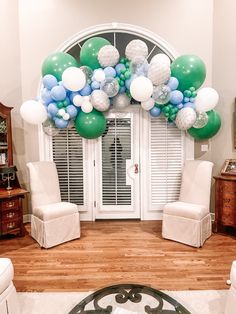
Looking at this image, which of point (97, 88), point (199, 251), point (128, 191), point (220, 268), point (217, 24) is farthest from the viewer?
point (128, 191)

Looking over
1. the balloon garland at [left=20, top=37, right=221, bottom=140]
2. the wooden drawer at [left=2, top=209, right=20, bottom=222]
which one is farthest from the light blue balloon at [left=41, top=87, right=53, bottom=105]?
the wooden drawer at [left=2, top=209, right=20, bottom=222]

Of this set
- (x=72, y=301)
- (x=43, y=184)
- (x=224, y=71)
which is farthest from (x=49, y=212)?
(x=224, y=71)

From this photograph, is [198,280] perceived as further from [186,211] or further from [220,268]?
[186,211]

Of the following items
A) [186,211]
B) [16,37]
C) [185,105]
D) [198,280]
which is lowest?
[198,280]

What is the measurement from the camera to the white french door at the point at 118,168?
424 centimetres

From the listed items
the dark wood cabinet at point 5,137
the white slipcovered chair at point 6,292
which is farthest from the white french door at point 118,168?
the white slipcovered chair at point 6,292

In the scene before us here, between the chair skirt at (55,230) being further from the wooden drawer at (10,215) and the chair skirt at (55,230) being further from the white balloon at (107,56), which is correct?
the white balloon at (107,56)

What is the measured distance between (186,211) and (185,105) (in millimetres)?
1446

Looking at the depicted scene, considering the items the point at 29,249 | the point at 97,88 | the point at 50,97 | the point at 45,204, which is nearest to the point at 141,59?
the point at 97,88

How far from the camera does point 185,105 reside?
353 cm

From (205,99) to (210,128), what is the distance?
506mm

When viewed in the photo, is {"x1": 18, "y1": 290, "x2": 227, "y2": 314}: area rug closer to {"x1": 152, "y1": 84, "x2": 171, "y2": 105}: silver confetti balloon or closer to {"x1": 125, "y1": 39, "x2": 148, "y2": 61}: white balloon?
{"x1": 152, "y1": 84, "x2": 171, "y2": 105}: silver confetti balloon

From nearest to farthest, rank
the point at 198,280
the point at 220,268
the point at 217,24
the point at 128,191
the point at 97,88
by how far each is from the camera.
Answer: the point at 198,280, the point at 220,268, the point at 97,88, the point at 217,24, the point at 128,191

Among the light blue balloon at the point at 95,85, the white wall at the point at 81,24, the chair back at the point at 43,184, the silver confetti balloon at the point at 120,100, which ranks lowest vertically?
the chair back at the point at 43,184
